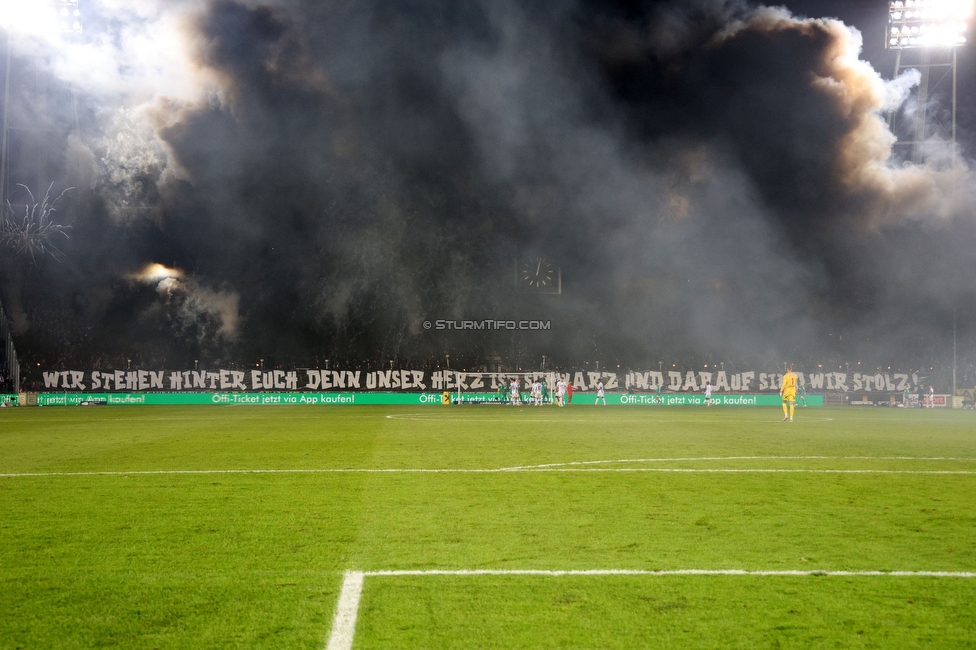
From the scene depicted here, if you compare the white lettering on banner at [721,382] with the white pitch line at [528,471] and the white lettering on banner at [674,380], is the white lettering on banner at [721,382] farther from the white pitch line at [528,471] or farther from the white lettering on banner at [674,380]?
the white pitch line at [528,471]

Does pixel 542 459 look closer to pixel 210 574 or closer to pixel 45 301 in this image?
pixel 210 574

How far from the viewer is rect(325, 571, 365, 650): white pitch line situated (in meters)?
3.76

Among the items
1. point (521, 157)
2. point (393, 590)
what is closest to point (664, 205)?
point (521, 157)

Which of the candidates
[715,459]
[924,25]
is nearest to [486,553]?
[715,459]

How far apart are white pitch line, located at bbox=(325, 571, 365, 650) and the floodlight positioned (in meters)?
52.1

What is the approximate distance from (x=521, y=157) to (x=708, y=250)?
20.1 metres

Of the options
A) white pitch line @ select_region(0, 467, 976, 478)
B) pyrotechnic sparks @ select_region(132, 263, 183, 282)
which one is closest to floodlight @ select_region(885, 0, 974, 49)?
white pitch line @ select_region(0, 467, 976, 478)

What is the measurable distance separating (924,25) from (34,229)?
65600mm

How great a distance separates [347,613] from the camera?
422 centimetres

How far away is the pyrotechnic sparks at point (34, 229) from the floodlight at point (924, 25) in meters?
62.0

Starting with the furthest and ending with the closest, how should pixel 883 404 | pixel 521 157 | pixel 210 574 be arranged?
1. pixel 521 157
2. pixel 883 404
3. pixel 210 574

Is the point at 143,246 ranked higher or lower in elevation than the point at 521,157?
lower

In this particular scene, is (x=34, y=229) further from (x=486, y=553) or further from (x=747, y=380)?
(x=486, y=553)

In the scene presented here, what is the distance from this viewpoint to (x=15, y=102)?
174 ft
